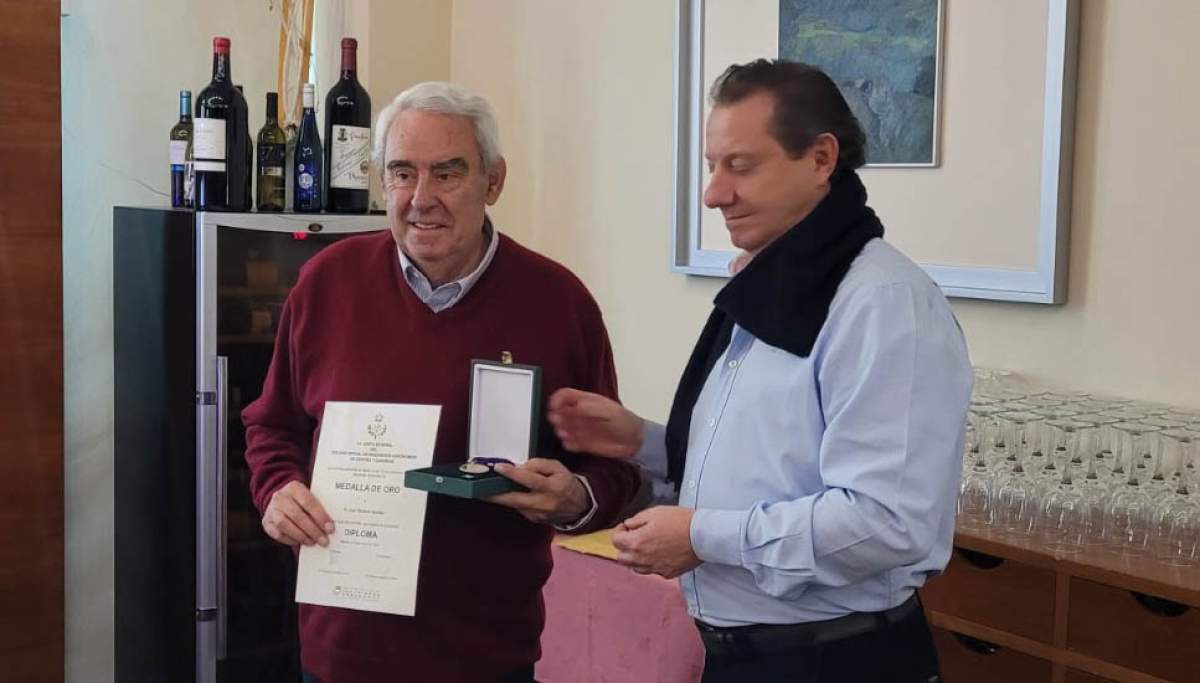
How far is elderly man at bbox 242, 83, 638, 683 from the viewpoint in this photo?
6.22 feet

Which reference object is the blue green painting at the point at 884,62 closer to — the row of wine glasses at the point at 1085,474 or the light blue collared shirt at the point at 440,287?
the row of wine glasses at the point at 1085,474

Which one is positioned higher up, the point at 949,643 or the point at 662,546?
the point at 662,546

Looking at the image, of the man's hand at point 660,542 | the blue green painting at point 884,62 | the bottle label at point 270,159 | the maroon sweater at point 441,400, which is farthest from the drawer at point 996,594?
the bottle label at point 270,159

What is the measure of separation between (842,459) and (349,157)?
2500 mm

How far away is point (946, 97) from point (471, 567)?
1.59 meters

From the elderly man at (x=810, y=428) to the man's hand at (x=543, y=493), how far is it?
17 cm

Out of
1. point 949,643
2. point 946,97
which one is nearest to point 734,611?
point 949,643

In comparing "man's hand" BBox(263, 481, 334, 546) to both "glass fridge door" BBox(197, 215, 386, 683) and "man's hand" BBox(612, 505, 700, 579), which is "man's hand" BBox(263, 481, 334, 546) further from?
"glass fridge door" BBox(197, 215, 386, 683)

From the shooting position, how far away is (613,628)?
2.97 meters

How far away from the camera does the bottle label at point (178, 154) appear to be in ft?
12.0

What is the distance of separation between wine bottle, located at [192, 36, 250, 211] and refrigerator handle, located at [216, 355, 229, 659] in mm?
435

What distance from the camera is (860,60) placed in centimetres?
303

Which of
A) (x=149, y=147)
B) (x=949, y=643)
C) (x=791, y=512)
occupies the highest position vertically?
(x=149, y=147)

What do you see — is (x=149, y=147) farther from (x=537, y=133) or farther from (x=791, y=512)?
(x=791, y=512)
